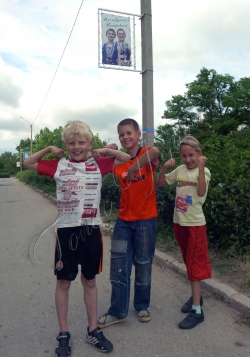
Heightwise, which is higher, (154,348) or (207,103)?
(207,103)

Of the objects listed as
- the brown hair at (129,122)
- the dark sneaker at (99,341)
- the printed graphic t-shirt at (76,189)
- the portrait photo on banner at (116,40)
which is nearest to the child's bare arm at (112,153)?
the printed graphic t-shirt at (76,189)

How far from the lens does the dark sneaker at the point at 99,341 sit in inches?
108

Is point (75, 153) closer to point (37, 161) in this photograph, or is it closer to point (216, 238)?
point (37, 161)

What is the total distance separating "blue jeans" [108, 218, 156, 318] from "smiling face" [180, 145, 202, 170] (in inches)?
24.5

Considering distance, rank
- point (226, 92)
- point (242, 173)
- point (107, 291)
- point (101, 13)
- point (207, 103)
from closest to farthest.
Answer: point (107, 291), point (242, 173), point (101, 13), point (207, 103), point (226, 92)

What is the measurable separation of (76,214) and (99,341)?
104cm

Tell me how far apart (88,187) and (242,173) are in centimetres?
287

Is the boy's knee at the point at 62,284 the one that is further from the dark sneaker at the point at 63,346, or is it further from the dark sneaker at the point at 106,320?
the dark sneaker at the point at 106,320

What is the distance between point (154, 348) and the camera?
2.80m

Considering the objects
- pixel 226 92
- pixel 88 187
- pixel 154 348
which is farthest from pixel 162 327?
pixel 226 92

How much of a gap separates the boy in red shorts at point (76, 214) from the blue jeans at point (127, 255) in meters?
0.36

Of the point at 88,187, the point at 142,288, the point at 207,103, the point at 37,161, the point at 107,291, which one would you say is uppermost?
the point at 207,103

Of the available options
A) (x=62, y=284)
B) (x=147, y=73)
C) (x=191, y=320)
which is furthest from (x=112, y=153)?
(x=147, y=73)

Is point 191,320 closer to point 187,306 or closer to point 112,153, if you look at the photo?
point 187,306
